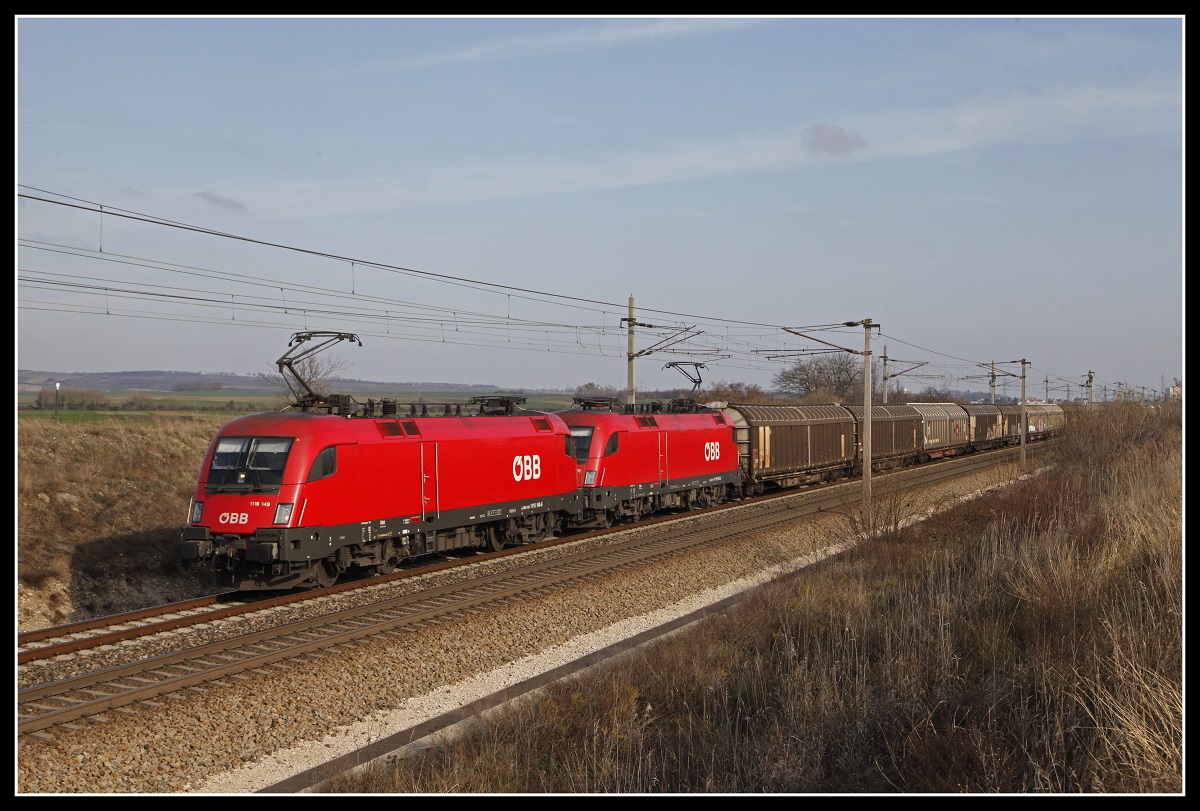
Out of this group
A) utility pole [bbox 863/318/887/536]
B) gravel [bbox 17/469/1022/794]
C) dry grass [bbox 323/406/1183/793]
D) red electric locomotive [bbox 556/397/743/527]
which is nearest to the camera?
dry grass [bbox 323/406/1183/793]

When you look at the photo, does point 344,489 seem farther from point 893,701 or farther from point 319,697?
point 893,701

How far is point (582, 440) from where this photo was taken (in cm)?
2575

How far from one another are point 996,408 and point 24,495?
6200cm

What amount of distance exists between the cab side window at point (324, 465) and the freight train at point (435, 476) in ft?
0.07

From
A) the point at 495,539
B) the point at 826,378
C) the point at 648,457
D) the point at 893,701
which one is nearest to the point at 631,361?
the point at 648,457

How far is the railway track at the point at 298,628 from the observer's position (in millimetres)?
10805

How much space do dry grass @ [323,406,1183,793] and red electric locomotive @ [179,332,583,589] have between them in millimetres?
6235

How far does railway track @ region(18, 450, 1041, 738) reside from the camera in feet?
35.4

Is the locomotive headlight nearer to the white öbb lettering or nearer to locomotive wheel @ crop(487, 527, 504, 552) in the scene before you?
the white öbb lettering

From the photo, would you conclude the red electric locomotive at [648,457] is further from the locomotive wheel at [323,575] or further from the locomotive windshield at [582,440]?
the locomotive wheel at [323,575]

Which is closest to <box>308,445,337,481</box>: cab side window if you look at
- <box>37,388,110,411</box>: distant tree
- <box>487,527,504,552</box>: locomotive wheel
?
<box>487,527,504,552</box>: locomotive wheel

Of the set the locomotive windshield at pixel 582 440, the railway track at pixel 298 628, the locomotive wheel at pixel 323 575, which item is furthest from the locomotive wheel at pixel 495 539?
the locomotive wheel at pixel 323 575

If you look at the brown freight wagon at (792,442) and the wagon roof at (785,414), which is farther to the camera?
the wagon roof at (785,414)
